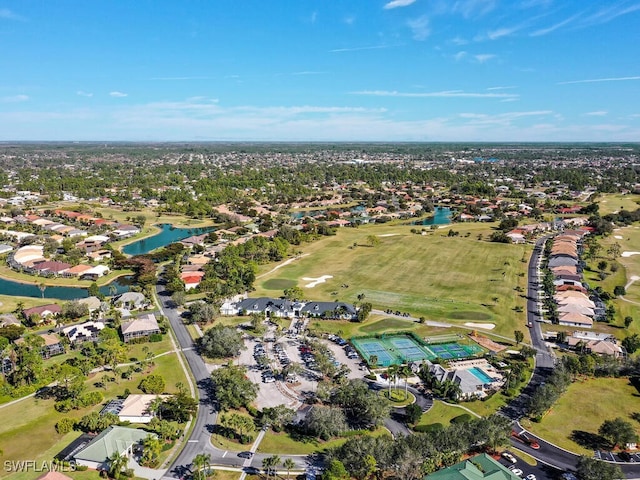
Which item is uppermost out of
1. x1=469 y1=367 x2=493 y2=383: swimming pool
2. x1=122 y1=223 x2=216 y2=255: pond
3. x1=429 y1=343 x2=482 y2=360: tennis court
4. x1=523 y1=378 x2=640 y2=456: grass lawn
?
x1=122 y1=223 x2=216 y2=255: pond

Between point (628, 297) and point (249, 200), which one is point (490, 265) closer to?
point (628, 297)

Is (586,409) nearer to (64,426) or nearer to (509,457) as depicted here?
(509,457)

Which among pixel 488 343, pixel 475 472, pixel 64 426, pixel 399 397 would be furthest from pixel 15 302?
pixel 475 472

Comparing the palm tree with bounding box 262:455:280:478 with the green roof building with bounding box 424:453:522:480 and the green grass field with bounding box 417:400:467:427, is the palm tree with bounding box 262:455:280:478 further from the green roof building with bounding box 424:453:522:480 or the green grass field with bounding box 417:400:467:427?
the green grass field with bounding box 417:400:467:427

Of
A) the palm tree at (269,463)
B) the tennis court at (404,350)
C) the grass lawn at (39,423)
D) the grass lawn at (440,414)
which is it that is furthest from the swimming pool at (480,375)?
the grass lawn at (39,423)

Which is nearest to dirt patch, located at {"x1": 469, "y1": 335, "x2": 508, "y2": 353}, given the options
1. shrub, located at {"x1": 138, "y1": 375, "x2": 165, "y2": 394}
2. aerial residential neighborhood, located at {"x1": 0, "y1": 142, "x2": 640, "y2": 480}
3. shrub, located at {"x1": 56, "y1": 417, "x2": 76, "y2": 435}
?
aerial residential neighborhood, located at {"x1": 0, "y1": 142, "x2": 640, "y2": 480}

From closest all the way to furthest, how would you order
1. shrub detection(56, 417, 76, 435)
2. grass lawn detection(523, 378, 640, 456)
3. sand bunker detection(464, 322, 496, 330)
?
shrub detection(56, 417, 76, 435), grass lawn detection(523, 378, 640, 456), sand bunker detection(464, 322, 496, 330)

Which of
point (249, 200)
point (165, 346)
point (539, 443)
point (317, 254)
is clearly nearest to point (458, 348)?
point (539, 443)
